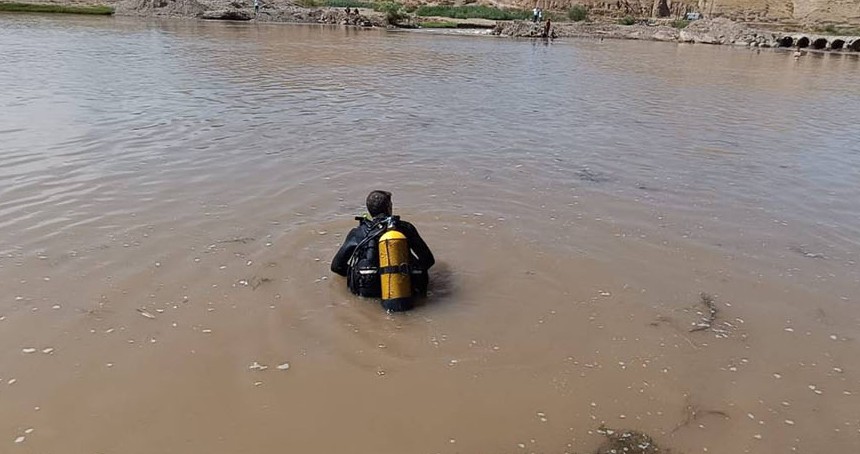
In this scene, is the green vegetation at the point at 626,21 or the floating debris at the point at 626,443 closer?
the floating debris at the point at 626,443

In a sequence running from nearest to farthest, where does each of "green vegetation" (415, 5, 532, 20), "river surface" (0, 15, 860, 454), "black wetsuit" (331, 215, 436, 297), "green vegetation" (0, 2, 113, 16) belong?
"river surface" (0, 15, 860, 454)
"black wetsuit" (331, 215, 436, 297)
"green vegetation" (0, 2, 113, 16)
"green vegetation" (415, 5, 532, 20)

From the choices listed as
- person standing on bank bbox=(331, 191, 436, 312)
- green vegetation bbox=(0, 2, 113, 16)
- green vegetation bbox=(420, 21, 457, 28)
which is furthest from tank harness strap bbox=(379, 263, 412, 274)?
green vegetation bbox=(420, 21, 457, 28)

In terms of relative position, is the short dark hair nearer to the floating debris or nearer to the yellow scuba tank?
the yellow scuba tank

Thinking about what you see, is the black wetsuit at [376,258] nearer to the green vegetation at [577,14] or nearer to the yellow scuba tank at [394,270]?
the yellow scuba tank at [394,270]

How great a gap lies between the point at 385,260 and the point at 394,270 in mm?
96

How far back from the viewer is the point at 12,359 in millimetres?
4168

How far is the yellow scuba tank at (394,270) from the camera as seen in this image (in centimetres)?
485

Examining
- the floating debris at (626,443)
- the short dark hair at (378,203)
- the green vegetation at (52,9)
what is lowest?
the floating debris at (626,443)

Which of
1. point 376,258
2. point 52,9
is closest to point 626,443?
point 376,258

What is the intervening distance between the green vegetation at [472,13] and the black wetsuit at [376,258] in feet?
207

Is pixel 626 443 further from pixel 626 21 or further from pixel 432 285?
pixel 626 21

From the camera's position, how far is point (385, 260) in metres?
4.89

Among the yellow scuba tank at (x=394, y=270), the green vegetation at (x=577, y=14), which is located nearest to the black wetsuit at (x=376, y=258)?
the yellow scuba tank at (x=394, y=270)

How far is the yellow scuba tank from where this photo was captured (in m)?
4.85
